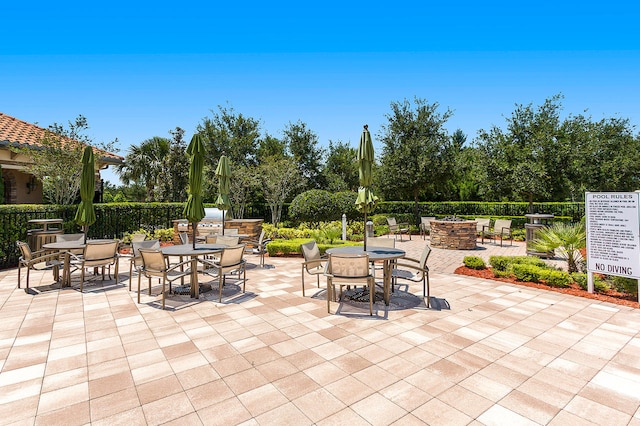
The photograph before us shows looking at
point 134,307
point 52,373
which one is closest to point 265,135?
point 134,307

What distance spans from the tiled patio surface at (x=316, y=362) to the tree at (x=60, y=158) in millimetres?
7379

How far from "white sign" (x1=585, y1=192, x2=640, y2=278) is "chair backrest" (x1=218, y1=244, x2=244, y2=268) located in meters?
6.54

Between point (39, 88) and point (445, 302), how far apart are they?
15.4 meters

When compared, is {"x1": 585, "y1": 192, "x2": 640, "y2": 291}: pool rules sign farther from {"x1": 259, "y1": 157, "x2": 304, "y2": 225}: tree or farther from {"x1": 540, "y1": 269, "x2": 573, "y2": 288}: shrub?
{"x1": 259, "y1": 157, "x2": 304, "y2": 225}: tree

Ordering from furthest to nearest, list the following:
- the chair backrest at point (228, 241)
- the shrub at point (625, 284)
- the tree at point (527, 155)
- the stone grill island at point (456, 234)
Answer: the tree at point (527, 155) → the stone grill island at point (456, 234) → the chair backrest at point (228, 241) → the shrub at point (625, 284)

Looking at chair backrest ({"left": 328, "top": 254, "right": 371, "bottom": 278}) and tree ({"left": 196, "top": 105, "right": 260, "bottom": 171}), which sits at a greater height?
tree ({"left": 196, "top": 105, "right": 260, "bottom": 171})

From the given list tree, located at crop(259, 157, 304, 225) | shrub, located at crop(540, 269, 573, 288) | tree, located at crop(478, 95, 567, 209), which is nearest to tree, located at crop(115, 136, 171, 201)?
tree, located at crop(259, 157, 304, 225)

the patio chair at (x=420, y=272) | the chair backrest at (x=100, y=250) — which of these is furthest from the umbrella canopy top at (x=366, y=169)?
the chair backrest at (x=100, y=250)

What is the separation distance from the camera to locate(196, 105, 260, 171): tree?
82.0 feet

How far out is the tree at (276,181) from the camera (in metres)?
19.9

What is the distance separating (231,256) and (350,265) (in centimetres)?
227

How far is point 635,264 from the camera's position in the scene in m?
5.47

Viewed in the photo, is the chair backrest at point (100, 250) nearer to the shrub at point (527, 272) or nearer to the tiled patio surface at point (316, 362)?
the tiled patio surface at point (316, 362)

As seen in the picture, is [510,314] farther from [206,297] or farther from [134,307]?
[134,307]
